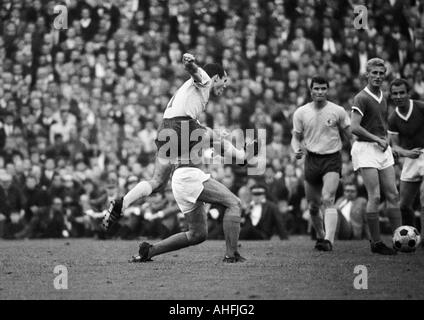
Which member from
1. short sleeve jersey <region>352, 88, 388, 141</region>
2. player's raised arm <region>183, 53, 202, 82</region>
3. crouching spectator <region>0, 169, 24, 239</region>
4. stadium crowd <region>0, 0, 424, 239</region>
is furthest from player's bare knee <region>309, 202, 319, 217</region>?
crouching spectator <region>0, 169, 24, 239</region>

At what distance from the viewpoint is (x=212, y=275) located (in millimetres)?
8945

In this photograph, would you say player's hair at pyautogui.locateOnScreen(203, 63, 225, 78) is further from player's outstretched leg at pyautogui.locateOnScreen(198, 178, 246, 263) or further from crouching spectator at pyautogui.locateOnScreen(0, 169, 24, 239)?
crouching spectator at pyautogui.locateOnScreen(0, 169, 24, 239)

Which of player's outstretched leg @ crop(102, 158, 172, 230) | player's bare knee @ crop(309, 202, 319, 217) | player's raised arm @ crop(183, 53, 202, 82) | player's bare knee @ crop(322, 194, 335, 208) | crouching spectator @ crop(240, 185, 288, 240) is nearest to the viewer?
player's raised arm @ crop(183, 53, 202, 82)

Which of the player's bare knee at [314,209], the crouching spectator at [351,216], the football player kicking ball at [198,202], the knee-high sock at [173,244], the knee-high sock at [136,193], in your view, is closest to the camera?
the knee-high sock at [136,193]

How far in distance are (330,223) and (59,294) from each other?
205 inches

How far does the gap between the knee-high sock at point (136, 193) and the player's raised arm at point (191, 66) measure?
1.32 meters

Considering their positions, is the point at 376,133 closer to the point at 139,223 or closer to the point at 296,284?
the point at 296,284

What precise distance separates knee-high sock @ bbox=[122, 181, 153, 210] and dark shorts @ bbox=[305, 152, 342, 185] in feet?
9.81

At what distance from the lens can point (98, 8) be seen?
Answer: 21.9m

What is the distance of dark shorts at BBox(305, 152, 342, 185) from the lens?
1202 cm

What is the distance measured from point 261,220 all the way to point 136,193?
736 cm

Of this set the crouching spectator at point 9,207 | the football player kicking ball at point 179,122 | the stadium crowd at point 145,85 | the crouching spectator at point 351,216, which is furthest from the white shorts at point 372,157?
the crouching spectator at point 9,207

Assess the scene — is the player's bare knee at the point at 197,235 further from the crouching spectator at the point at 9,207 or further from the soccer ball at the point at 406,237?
the crouching spectator at the point at 9,207

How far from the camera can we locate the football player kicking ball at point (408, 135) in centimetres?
1198
